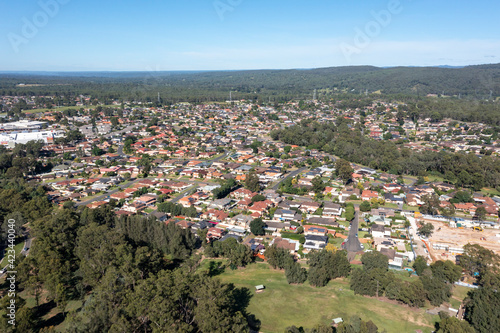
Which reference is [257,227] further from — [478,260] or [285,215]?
[478,260]

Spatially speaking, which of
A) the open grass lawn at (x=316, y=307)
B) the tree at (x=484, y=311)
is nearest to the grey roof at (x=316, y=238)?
the open grass lawn at (x=316, y=307)

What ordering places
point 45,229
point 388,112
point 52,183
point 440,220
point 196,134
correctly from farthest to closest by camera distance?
point 388,112 < point 196,134 < point 52,183 < point 440,220 < point 45,229

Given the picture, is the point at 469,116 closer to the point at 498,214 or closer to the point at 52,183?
the point at 498,214

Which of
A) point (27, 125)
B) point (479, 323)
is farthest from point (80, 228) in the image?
point (27, 125)

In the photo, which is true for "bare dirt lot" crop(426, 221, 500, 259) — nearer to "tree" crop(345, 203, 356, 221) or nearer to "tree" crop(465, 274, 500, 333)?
"tree" crop(345, 203, 356, 221)

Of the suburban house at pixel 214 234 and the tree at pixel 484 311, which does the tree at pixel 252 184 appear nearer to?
the suburban house at pixel 214 234

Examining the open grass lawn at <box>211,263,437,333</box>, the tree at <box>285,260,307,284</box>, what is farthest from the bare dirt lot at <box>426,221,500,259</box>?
the tree at <box>285,260,307,284</box>
